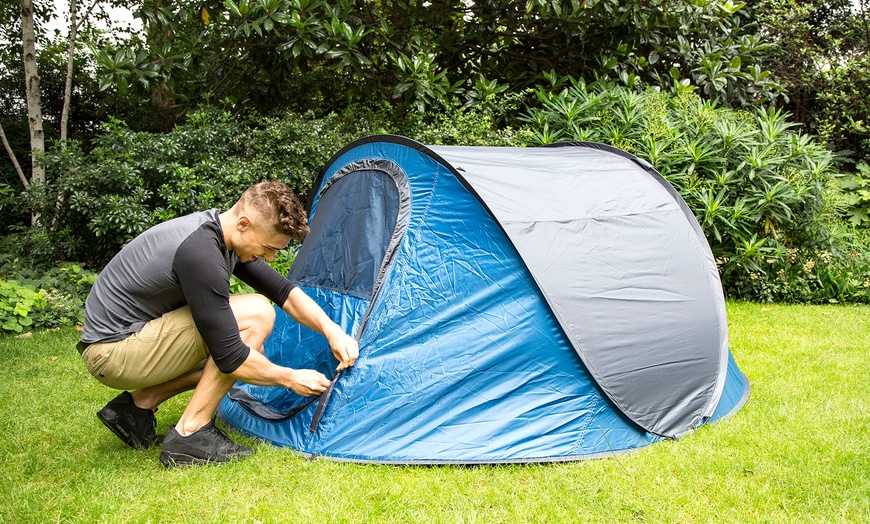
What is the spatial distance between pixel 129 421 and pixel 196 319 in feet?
2.30

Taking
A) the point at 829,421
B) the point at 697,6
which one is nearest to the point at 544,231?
the point at 829,421

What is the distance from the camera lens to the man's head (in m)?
2.67

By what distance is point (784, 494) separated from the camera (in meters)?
2.56

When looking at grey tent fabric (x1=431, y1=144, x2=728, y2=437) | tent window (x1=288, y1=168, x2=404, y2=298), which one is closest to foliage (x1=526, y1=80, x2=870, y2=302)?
grey tent fabric (x1=431, y1=144, x2=728, y2=437)

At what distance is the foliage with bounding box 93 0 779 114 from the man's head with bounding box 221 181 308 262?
3.46 m

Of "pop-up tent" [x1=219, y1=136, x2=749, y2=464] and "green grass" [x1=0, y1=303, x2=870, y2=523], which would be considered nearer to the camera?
"green grass" [x1=0, y1=303, x2=870, y2=523]

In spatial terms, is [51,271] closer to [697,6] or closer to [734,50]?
[697,6]

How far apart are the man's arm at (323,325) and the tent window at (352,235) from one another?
0.21m

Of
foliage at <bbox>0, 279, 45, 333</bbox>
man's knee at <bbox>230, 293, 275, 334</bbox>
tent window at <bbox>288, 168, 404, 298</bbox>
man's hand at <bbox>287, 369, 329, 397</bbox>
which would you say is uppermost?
tent window at <bbox>288, 168, 404, 298</bbox>

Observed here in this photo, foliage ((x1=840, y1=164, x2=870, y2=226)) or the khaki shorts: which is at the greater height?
the khaki shorts

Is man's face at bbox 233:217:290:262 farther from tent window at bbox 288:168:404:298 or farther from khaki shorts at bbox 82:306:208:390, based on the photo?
tent window at bbox 288:168:404:298

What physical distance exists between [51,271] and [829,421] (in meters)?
5.67

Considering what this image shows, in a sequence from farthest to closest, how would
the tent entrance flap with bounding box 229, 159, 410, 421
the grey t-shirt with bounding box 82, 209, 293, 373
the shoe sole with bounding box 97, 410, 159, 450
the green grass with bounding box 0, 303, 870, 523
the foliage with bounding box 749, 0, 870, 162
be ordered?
the foliage with bounding box 749, 0, 870, 162 → the tent entrance flap with bounding box 229, 159, 410, 421 → the shoe sole with bounding box 97, 410, 159, 450 → the grey t-shirt with bounding box 82, 209, 293, 373 → the green grass with bounding box 0, 303, 870, 523

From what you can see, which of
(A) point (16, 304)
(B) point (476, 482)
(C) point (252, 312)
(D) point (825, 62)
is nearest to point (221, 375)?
(C) point (252, 312)
